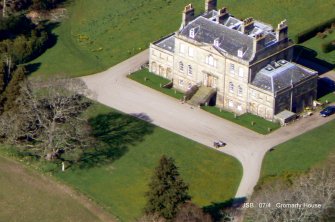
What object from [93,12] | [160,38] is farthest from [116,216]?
[93,12]

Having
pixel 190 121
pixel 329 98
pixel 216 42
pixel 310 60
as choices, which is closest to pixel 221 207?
pixel 190 121

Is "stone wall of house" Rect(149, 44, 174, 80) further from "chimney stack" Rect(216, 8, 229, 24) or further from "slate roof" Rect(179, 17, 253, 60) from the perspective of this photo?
"chimney stack" Rect(216, 8, 229, 24)

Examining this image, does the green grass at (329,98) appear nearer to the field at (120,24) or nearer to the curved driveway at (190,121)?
the curved driveway at (190,121)

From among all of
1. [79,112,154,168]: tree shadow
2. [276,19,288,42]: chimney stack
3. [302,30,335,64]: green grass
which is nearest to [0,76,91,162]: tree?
[79,112,154,168]: tree shadow

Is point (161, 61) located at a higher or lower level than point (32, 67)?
higher

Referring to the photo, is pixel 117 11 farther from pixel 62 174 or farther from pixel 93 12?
pixel 62 174

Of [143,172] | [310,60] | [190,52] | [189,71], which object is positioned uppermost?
[190,52]

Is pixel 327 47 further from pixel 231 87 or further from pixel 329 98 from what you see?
pixel 231 87

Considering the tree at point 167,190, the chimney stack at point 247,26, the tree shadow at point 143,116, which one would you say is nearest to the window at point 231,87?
the chimney stack at point 247,26
